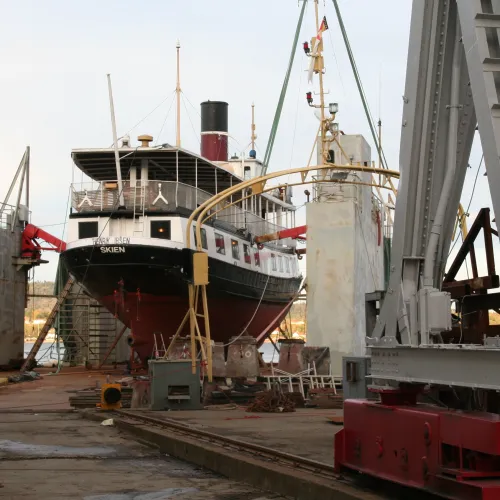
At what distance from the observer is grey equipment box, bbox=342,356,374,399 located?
13180 millimetres

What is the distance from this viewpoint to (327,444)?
39.0ft

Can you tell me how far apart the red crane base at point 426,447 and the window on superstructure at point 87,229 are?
24.8m

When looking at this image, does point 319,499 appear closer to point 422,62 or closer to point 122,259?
point 422,62

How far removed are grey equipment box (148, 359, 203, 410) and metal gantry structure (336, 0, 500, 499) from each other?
26.1ft

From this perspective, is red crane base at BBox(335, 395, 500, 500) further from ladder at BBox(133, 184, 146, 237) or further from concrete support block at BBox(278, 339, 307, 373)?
ladder at BBox(133, 184, 146, 237)

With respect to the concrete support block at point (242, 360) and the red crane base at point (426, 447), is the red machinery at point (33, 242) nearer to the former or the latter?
the concrete support block at point (242, 360)

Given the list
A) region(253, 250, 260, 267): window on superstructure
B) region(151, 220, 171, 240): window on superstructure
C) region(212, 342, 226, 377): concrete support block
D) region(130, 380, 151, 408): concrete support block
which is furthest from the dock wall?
region(130, 380, 151, 408): concrete support block

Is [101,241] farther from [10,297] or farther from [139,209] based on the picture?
[10,297]

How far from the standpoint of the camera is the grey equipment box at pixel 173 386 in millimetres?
17734

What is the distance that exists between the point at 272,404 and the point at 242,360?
785cm

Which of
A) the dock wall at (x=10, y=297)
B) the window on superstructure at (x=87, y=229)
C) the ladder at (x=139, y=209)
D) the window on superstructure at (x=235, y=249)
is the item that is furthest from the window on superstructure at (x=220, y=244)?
the dock wall at (x=10, y=297)

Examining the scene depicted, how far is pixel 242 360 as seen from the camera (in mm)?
25547

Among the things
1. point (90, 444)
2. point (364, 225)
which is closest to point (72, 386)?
point (364, 225)

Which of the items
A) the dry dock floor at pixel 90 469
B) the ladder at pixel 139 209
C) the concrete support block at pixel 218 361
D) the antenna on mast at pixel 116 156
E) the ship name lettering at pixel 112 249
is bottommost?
the dry dock floor at pixel 90 469
